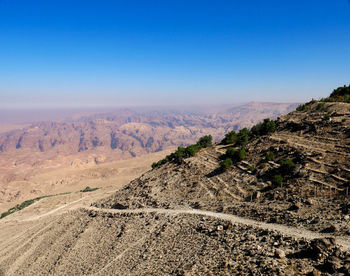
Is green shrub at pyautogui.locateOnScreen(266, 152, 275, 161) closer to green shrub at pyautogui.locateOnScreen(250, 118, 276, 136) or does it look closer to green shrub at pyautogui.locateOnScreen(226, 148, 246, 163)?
green shrub at pyautogui.locateOnScreen(226, 148, 246, 163)

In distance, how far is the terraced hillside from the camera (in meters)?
11.5

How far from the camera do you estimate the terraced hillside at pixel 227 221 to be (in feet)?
37.7

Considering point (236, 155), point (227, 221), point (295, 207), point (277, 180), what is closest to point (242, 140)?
point (236, 155)

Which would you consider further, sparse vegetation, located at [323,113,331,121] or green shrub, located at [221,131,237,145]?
green shrub, located at [221,131,237,145]

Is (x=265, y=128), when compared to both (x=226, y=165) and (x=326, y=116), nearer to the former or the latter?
(x=326, y=116)

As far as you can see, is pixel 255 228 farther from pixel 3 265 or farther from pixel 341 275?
pixel 3 265

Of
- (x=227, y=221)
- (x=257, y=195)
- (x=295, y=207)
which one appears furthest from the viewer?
(x=257, y=195)

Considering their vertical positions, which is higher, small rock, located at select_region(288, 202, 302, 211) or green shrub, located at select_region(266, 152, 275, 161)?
green shrub, located at select_region(266, 152, 275, 161)

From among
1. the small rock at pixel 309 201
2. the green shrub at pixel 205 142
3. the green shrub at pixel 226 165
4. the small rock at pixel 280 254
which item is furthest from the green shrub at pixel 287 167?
the green shrub at pixel 205 142

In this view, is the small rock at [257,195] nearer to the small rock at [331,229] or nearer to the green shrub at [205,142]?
the small rock at [331,229]

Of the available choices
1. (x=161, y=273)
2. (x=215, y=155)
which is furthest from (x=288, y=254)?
(x=215, y=155)

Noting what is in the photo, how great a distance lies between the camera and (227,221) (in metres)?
15.8

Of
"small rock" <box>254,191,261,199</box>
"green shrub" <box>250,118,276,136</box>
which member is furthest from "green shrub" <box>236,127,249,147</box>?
"small rock" <box>254,191,261,199</box>

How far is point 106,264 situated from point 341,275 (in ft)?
50.1
